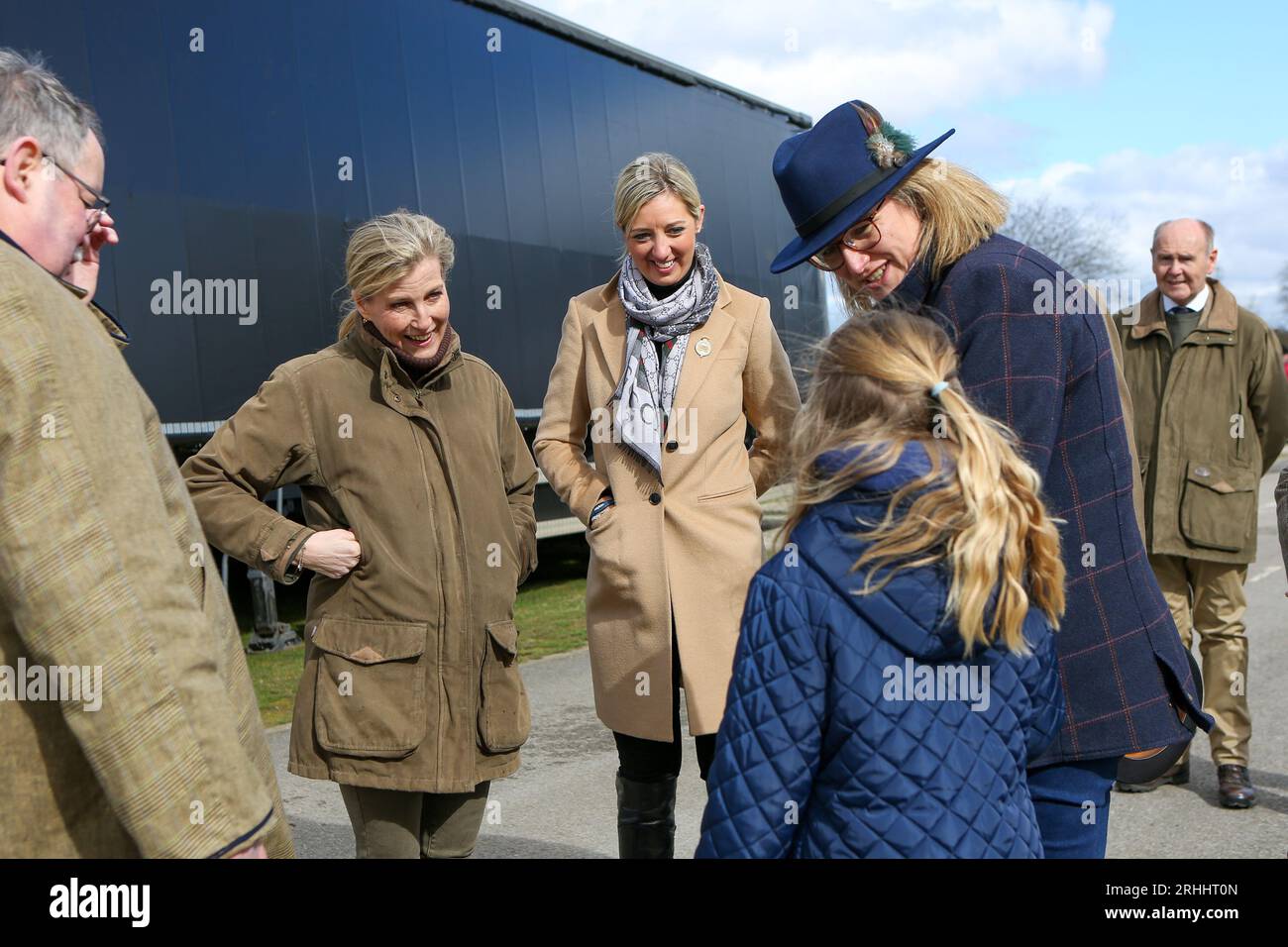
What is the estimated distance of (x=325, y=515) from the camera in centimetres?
330

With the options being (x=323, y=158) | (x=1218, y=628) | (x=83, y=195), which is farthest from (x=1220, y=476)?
(x=323, y=158)

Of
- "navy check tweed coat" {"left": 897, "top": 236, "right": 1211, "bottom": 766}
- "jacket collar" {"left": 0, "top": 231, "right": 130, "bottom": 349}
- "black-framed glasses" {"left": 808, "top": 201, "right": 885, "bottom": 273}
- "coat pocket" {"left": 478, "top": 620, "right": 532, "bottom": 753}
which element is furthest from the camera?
"coat pocket" {"left": 478, "top": 620, "right": 532, "bottom": 753}

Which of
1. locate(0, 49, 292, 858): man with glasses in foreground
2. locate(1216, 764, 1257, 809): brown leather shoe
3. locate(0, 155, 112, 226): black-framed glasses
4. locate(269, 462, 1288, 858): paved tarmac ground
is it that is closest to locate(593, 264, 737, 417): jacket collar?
locate(269, 462, 1288, 858): paved tarmac ground

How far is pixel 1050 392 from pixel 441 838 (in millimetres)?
1928

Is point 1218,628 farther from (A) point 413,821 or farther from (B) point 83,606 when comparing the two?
(B) point 83,606

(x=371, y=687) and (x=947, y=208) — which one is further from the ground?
(x=947, y=208)

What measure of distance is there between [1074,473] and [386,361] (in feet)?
5.67

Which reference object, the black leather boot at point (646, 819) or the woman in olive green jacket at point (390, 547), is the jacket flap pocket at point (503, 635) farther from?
the black leather boot at point (646, 819)

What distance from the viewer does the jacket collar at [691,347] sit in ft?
12.4

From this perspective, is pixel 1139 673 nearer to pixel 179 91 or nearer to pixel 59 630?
pixel 59 630

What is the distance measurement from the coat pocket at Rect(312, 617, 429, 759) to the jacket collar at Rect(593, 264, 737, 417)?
3.51 ft

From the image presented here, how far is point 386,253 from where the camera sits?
10.8ft

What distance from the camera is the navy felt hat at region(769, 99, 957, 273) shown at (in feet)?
8.74

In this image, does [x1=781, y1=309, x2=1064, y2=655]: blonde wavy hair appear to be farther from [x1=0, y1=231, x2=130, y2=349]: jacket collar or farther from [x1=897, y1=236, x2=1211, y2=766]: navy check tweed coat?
[x1=0, y1=231, x2=130, y2=349]: jacket collar
